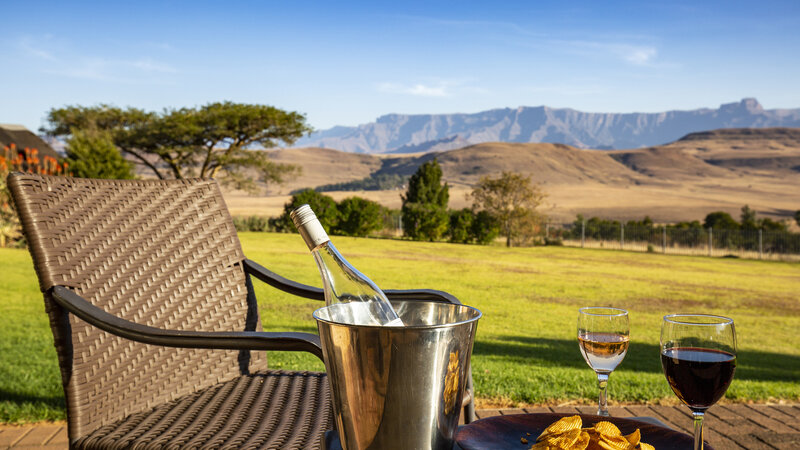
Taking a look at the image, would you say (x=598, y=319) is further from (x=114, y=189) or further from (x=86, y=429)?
(x=114, y=189)

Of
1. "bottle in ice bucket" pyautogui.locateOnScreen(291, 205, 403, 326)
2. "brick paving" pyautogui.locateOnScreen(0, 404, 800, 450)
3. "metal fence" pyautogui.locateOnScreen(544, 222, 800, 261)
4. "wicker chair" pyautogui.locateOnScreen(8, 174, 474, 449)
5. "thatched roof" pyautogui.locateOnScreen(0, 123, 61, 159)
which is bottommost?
"metal fence" pyautogui.locateOnScreen(544, 222, 800, 261)

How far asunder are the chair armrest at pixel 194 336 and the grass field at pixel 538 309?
2.05 m

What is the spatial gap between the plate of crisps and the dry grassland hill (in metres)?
54.1

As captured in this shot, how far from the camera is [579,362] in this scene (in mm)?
5230

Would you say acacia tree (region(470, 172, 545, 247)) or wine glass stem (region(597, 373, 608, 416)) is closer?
wine glass stem (region(597, 373, 608, 416))

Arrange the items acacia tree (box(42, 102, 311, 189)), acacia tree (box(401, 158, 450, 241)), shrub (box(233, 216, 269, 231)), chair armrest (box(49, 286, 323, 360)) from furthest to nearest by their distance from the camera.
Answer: acacia tree (box(42, 102, 311, 189)) < shrub (box(233, 216, 269, 231)) < acacia tree (box(401, 158, 450, 241)) < chair armrest (box(49, 286, 323, 360))

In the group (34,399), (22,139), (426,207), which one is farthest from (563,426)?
(22,139)

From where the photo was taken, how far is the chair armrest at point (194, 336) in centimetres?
Answer: 123

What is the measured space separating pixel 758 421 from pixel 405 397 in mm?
3243

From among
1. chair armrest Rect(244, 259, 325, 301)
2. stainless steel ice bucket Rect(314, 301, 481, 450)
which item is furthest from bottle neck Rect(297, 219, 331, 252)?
chair armrest Rect(244, 259, 325, 301)

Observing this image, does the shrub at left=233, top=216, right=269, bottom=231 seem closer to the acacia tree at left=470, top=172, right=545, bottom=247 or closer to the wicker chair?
the acacia tree at left=470, top=172, right=545, bottom=247

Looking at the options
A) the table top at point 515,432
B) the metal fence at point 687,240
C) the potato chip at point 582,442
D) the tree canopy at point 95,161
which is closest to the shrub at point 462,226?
the metal fence at point 687,240

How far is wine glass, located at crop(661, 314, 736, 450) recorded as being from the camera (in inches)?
32.8

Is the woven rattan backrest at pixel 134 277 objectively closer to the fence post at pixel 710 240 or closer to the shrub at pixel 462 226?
the shrub at pixel 462 226
